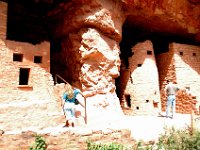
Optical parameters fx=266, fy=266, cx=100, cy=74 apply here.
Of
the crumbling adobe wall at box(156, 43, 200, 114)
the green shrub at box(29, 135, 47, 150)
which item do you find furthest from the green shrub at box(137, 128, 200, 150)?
the crumbling adobe wall at box(156, 43, 200, 114)

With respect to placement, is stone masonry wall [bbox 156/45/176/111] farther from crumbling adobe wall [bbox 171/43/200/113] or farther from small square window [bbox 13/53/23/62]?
small square window [bbox 13/53/23/62]

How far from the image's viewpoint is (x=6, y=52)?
9.82 m

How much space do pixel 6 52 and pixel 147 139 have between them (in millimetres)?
6090

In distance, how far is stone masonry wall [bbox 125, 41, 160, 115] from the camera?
477 inches

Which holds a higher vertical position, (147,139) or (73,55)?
(73,55)

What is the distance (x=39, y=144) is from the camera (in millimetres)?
5480

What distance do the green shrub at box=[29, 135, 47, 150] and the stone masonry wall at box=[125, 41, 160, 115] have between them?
7197 mm

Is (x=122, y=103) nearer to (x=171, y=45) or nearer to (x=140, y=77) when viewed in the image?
(x=140, y=77)

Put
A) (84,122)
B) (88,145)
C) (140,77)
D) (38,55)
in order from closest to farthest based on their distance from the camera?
(88,145), (84,122), (38,55), (140,77)

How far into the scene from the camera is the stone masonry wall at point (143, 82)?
39.8 ft

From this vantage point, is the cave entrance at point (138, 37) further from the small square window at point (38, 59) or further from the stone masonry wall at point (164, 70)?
the small square window at point (38, 59)

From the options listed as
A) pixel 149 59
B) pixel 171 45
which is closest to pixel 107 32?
pixel 149 59

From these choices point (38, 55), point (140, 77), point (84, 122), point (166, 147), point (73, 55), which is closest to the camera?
point (166, 147)

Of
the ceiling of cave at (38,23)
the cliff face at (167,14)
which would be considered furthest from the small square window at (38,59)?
the cliff face at (167,14)
